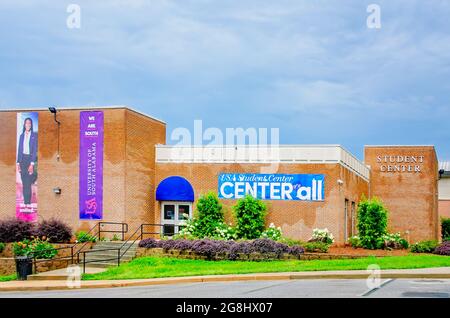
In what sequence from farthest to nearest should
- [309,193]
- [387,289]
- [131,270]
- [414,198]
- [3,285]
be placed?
1. [414,198]
2. [309,193]
3. [131,270]
4. [3,285]
5. [387,289]

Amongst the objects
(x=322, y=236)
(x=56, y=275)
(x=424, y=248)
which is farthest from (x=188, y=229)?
(x=424, y=248)

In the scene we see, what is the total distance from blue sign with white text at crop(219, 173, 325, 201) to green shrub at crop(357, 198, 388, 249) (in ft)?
7.71

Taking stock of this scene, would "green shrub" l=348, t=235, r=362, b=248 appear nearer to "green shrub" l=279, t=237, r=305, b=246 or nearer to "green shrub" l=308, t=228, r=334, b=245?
"green shrub" l=308, t=228, r=334, b=245

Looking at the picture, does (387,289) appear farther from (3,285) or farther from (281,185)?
(281,185)

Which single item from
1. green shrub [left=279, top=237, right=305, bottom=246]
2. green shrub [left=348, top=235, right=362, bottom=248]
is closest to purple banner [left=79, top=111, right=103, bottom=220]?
green shrub [left=279, top=237, right=305, bottom=246]

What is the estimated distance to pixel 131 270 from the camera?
1094 inches

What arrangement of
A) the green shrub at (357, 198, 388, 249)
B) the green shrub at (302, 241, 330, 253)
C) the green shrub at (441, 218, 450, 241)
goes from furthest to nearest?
the green shrub at (441, 218, 450, 241), the green shrub at (357, 198, 388, 249), the green shrub at (302, 241, 330, 253)

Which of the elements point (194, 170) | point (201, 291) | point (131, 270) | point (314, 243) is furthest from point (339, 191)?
point (201, 291)

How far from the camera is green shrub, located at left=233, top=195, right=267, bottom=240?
3434 cm

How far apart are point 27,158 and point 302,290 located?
22365 mm

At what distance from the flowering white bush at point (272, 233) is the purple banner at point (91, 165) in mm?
8394

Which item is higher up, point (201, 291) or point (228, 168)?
point (228, 168)
